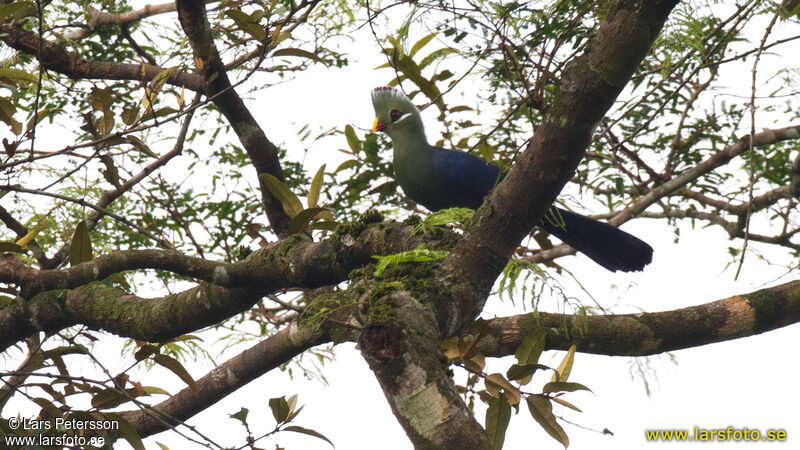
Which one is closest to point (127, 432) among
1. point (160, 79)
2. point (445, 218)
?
point (160, 79)

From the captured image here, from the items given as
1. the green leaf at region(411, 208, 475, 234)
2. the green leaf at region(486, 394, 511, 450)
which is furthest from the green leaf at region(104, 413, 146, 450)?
the green leaf at region(486, 394, 511, 450)

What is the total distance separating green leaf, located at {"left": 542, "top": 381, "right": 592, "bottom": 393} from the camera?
1.85m

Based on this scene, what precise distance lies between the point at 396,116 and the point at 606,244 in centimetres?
123

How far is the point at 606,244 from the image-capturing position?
325cm

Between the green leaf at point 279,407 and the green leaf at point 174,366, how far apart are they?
1.30 ft

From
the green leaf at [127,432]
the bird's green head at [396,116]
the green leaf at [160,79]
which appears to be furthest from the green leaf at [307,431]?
the bird's green head at [396,116]

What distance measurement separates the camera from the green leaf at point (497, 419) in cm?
181

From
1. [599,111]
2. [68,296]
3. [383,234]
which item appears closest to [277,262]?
[383,234]

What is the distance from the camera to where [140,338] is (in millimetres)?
2656

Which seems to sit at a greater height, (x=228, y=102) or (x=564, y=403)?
(x=228, y=102)

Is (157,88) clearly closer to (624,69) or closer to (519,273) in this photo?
(519,273)

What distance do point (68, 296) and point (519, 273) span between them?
68.2 inches

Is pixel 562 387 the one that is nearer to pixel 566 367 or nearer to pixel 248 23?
pixel 566 367

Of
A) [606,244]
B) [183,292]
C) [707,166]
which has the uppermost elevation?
[707,166]
